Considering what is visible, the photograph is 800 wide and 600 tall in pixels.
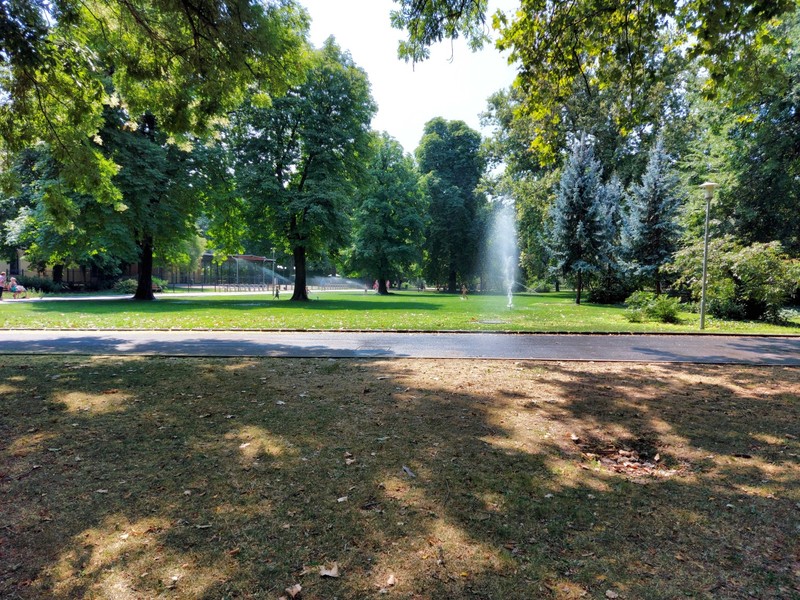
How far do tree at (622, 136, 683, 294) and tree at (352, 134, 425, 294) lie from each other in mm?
19442

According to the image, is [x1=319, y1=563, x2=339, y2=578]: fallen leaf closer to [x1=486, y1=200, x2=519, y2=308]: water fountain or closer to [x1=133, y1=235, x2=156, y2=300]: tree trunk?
[x1=133, y1=235, x2=156, y2=300]: tree trunk

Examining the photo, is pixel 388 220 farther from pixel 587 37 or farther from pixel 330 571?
pixel 330 571

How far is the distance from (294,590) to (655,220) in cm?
2905

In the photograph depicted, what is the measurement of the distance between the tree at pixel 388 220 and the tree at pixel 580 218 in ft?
54.0

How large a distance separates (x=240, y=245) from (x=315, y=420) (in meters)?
25.9

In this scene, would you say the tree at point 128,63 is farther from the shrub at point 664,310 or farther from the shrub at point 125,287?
the shrub at point 125,287

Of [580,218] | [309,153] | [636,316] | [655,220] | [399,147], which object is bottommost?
[636,316]

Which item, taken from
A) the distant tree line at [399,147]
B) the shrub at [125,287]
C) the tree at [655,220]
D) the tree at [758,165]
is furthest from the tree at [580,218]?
the shrub at [125,287]

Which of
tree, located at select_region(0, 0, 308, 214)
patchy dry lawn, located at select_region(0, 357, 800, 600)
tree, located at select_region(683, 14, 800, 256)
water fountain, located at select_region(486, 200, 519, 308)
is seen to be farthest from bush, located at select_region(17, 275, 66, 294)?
tree, located at select_region(683, 14, 800, 256)

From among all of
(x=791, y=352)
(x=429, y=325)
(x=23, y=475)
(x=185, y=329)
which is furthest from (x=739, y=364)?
(x=185, y=329)

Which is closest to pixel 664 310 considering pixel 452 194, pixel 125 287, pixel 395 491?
pixel 395 491

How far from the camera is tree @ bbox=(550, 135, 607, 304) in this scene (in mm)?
26516

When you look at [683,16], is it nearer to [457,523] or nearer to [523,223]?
[457,523]

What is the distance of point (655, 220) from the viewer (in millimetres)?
26125
